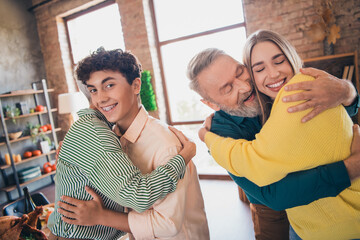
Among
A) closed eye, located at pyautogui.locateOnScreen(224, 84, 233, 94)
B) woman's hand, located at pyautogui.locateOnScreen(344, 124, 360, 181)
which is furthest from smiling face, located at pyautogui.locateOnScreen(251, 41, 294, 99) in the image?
woman's hand, located at pyautogui.locateOnScreen(344, 124, 360, 181)

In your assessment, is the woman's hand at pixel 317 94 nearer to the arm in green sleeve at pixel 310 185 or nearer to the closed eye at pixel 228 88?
the arm in green sleeve at pixel 310 185

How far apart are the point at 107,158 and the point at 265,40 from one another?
0.95 m

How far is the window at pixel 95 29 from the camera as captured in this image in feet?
17.1

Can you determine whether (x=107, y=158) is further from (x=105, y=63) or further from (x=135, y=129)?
(x=105, y=63)

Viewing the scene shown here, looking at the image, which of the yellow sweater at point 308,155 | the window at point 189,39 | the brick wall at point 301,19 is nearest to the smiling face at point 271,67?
the yellow sweater at point 308,155

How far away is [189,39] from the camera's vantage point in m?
4.54

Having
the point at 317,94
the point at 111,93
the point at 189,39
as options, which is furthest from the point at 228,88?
the point at 189,39

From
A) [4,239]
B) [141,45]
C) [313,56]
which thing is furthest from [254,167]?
[141,45]

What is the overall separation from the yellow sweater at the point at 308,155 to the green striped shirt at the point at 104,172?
32cm

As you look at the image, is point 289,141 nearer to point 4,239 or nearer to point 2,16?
point 4,239

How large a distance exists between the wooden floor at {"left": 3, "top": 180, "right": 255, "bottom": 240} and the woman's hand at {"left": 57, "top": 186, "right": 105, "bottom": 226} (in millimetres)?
2004

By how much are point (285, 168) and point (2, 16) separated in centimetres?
658

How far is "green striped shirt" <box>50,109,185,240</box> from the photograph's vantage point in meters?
0.98

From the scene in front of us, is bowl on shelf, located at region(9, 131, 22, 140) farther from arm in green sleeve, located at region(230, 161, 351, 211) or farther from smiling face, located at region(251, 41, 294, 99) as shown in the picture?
arm in green sleeve, located at region(230, 161, 351, 211)
